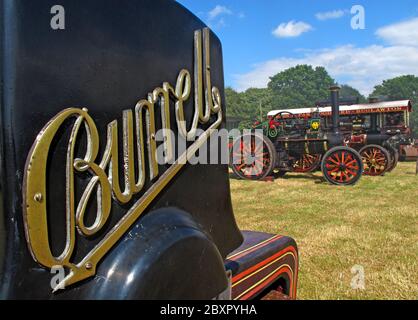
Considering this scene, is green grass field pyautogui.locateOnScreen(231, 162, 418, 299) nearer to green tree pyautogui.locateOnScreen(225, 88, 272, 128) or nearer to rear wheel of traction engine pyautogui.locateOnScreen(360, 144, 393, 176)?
rear wheel of traction engine pyautogui.locateOnScreen(360, 144, 393, 176)

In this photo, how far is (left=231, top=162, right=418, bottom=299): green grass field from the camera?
3.06 m

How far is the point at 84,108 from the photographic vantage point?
0.82 metres

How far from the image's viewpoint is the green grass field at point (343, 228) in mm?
3057

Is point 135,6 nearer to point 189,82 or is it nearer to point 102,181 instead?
point 189,82

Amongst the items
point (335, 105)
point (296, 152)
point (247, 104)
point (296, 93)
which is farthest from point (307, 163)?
point (296, 93)

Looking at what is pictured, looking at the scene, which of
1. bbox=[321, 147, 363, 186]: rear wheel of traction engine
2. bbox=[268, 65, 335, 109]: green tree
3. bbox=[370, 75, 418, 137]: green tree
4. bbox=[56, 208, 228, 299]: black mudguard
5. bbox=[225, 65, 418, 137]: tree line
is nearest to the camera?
bbox=[56, 208, 228, 299]: black mudguard

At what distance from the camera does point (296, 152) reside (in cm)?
1127

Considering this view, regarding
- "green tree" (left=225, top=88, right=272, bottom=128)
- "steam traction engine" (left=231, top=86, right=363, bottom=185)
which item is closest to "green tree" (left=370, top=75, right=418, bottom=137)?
"green tree" (left=225, top=88, right=272, bottom=128)

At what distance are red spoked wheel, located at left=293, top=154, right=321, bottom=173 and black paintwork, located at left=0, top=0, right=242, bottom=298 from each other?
→ 35.9 feet

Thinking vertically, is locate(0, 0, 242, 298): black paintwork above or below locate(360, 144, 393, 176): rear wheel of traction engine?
above

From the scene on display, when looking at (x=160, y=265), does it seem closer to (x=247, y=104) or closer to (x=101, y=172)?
(x=101, y=172)

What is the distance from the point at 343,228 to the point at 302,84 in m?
92.5

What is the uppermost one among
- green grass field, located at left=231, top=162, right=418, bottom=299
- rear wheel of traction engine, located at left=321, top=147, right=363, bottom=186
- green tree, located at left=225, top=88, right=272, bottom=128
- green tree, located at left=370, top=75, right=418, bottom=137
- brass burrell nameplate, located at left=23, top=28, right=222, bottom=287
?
green tree, located at left=370, top=75, right=418, bottom=137
